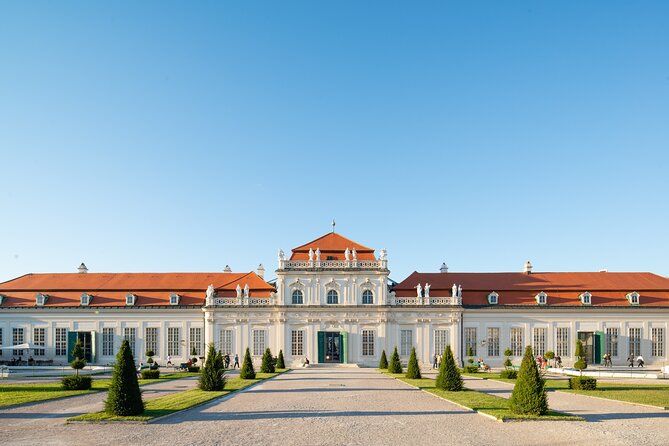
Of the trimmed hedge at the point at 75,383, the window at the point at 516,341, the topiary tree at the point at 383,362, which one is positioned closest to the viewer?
the trimmed hedge at the point at 75,383

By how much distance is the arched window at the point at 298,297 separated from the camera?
5844 cm

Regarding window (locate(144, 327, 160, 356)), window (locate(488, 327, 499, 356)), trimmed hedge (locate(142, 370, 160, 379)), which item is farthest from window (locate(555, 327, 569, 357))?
trimmed hedge (locate(142, 370, 160, 379))

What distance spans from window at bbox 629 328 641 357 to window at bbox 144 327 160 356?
38043 mm

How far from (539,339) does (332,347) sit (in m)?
16.6

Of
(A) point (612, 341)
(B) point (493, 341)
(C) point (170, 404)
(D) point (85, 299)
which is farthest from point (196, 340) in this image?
(C) point (170, 404)

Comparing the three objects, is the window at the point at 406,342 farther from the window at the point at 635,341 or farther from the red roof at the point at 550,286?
the window at the point at 635,341

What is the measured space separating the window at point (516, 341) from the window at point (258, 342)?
65.5 feet

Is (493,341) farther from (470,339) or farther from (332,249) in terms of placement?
(332,249)

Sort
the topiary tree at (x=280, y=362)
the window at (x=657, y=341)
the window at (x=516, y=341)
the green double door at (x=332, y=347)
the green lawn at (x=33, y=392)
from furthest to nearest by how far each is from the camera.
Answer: the window at (x=516, y=341) → the window at (x=657, y=341) → the green double door at (x=332, y=347) → the topiary tree at (x=280, y=362) → the green lawn at (x=33, y=392)

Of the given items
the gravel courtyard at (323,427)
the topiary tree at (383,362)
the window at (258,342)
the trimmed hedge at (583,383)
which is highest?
the gravel courtyard at (323,427)

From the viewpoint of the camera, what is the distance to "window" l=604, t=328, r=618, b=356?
2277 inches

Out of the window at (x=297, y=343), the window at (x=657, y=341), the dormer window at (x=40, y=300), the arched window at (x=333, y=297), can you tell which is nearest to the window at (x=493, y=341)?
the window at (x=657, y=341)

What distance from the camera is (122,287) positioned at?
200 feet

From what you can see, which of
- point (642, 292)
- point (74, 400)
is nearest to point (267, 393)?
point (74, 400)
